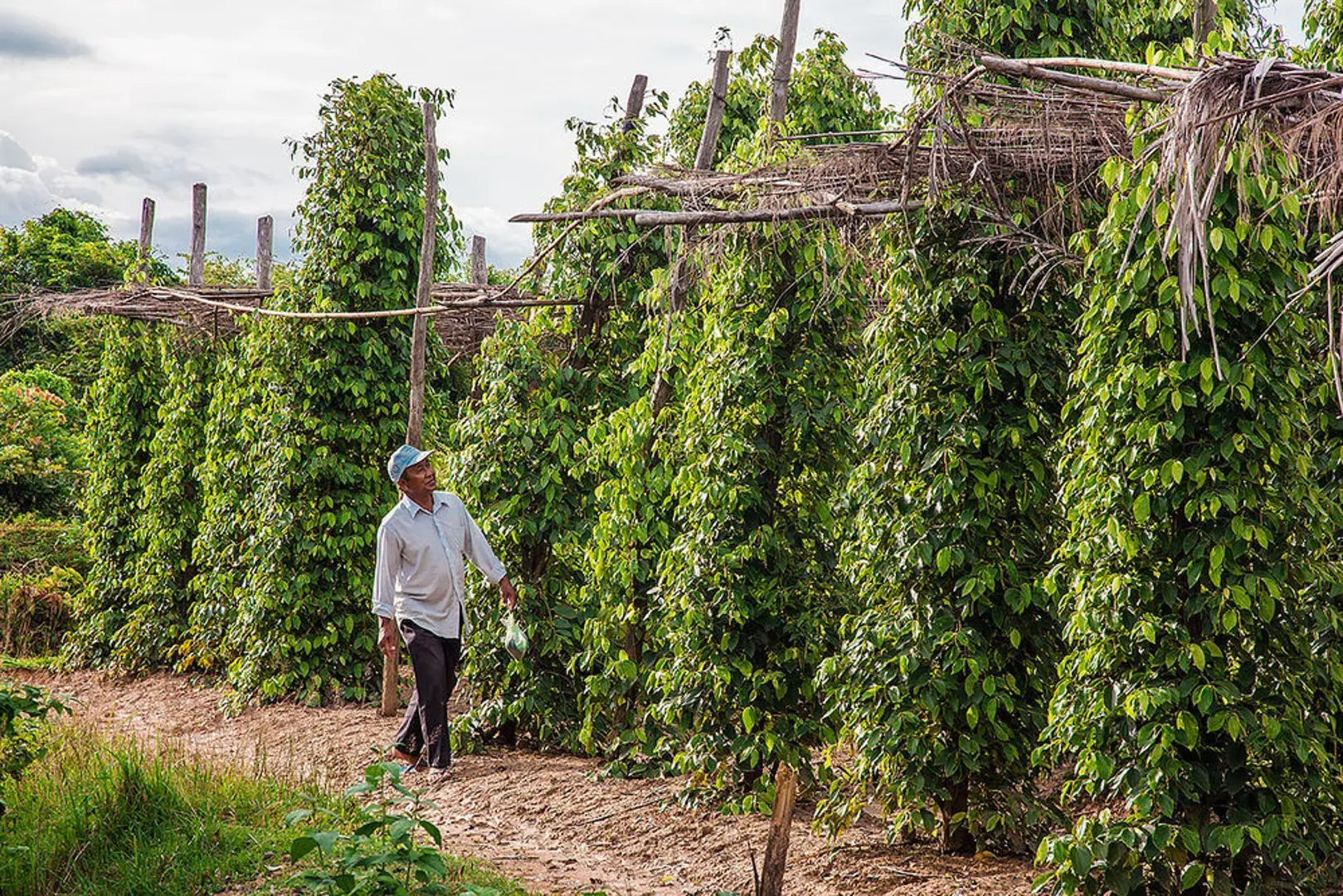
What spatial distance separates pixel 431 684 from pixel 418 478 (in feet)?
4.01

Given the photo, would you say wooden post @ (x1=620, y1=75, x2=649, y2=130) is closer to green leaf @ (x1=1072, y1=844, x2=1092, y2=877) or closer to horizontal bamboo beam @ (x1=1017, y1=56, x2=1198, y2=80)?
horizontal bamboo beam @ (x1=1017, y1=56, x2=1198, y2=80)

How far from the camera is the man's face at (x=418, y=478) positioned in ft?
24.5

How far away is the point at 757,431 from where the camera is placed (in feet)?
21.8

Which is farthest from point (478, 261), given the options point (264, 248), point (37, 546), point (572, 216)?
point (572, 216)

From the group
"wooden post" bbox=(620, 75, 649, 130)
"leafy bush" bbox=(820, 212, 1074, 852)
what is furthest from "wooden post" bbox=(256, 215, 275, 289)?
"leafy bush" bbox=(820, 212, 1074, 852)

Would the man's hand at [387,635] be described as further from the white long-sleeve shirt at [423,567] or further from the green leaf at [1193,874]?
the green leaf at [1193,874]

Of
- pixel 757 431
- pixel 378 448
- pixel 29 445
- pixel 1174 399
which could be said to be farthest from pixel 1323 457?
pixel 29 445

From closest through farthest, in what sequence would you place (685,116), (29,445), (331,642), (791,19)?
(791,19) → (331,642) → (685,116) → (29,445)

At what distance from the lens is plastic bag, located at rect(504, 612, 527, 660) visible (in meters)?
7.59

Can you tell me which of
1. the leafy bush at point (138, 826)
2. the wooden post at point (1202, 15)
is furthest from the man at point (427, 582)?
the wooden post at point (1202, 15)

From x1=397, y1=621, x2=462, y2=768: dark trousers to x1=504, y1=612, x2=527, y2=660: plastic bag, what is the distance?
1.01ft

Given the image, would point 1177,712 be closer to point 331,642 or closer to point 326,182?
point 331,642

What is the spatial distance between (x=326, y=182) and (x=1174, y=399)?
24.5 ft

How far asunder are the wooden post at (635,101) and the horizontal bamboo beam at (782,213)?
83.6 inches
